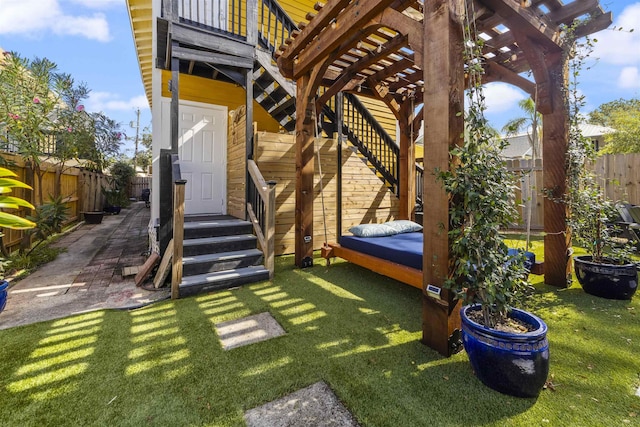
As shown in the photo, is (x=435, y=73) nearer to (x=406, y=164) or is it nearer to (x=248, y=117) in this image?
(x=248, y=117)

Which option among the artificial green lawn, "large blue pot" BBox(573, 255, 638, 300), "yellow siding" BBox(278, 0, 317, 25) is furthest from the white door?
"large blue pot" BBox(573, 255, 638, 300)

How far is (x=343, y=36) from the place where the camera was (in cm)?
309

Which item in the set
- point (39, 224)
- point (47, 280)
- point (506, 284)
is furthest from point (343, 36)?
point (39, 224)

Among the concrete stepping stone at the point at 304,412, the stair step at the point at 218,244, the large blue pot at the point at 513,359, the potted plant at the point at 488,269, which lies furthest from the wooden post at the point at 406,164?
the concrete stepping stone at the point at 304,412

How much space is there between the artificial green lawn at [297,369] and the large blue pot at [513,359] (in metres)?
0.08

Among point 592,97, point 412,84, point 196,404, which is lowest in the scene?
point 196,404

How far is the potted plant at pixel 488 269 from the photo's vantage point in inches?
60.6

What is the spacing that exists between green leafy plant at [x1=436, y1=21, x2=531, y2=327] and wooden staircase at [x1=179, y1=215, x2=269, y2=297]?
255 centimetres

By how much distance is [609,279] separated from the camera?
2.86 meters

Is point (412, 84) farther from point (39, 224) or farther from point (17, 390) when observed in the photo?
point (39, 224)

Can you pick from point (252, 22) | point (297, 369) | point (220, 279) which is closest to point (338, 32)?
point (252, 22)

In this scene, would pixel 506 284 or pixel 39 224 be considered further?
pixel 39 224

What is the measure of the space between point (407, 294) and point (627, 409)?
1870 mm

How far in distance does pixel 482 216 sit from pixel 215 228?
11.0ft
